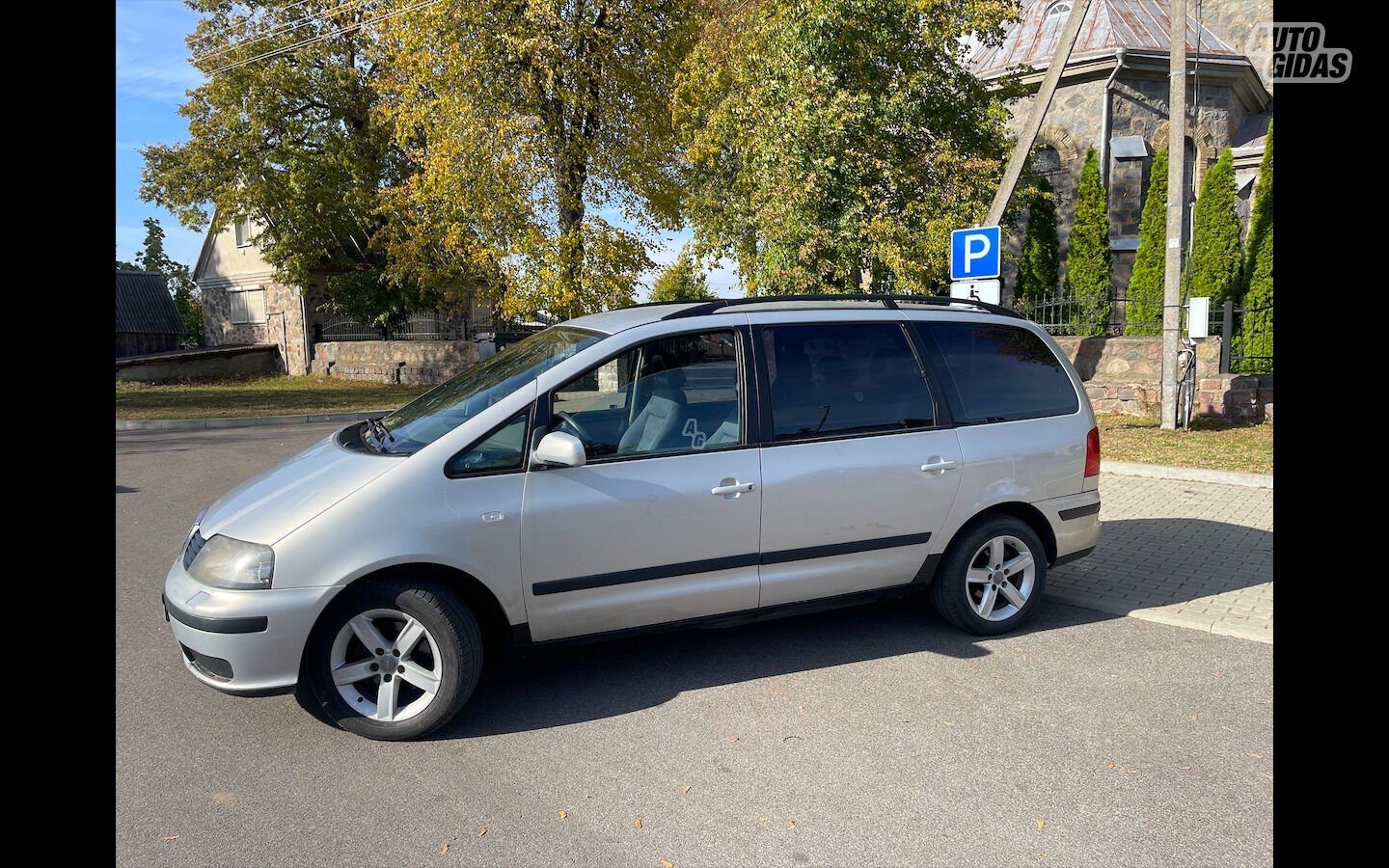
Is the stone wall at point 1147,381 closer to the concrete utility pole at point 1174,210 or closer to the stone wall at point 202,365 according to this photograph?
the concrete utility pole at point 1174,210

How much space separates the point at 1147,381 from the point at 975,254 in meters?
6.16

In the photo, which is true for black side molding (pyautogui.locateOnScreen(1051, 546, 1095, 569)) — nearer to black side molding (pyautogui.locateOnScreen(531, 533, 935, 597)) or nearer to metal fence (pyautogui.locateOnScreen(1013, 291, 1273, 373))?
black side molding (pyautogui.locateOnScreen(531, 533, 935, 597))

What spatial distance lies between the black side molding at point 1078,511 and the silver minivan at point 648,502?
0.05 ft

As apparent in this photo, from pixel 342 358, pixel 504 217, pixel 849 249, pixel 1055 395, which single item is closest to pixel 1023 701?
pixel 1055 395

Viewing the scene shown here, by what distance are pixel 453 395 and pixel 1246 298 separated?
55.9 feet

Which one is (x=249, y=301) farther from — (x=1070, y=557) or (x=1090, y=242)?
(x=1070, y=557)

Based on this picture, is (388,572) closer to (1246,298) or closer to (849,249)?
(849,249)

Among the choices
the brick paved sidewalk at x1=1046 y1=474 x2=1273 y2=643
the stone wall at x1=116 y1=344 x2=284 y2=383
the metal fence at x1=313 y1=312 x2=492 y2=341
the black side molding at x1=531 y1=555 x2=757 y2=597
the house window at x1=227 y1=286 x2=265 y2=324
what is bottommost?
the brick paved sidewalk at x1=1046 y1=474 x2=1273 y2=643

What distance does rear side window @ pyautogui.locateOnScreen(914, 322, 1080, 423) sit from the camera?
16.3 ft

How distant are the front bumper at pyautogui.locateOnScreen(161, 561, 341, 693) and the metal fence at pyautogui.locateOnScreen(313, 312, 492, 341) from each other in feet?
77.9

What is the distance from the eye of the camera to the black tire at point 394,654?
369 cm

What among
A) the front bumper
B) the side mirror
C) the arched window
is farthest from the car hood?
the arched window
